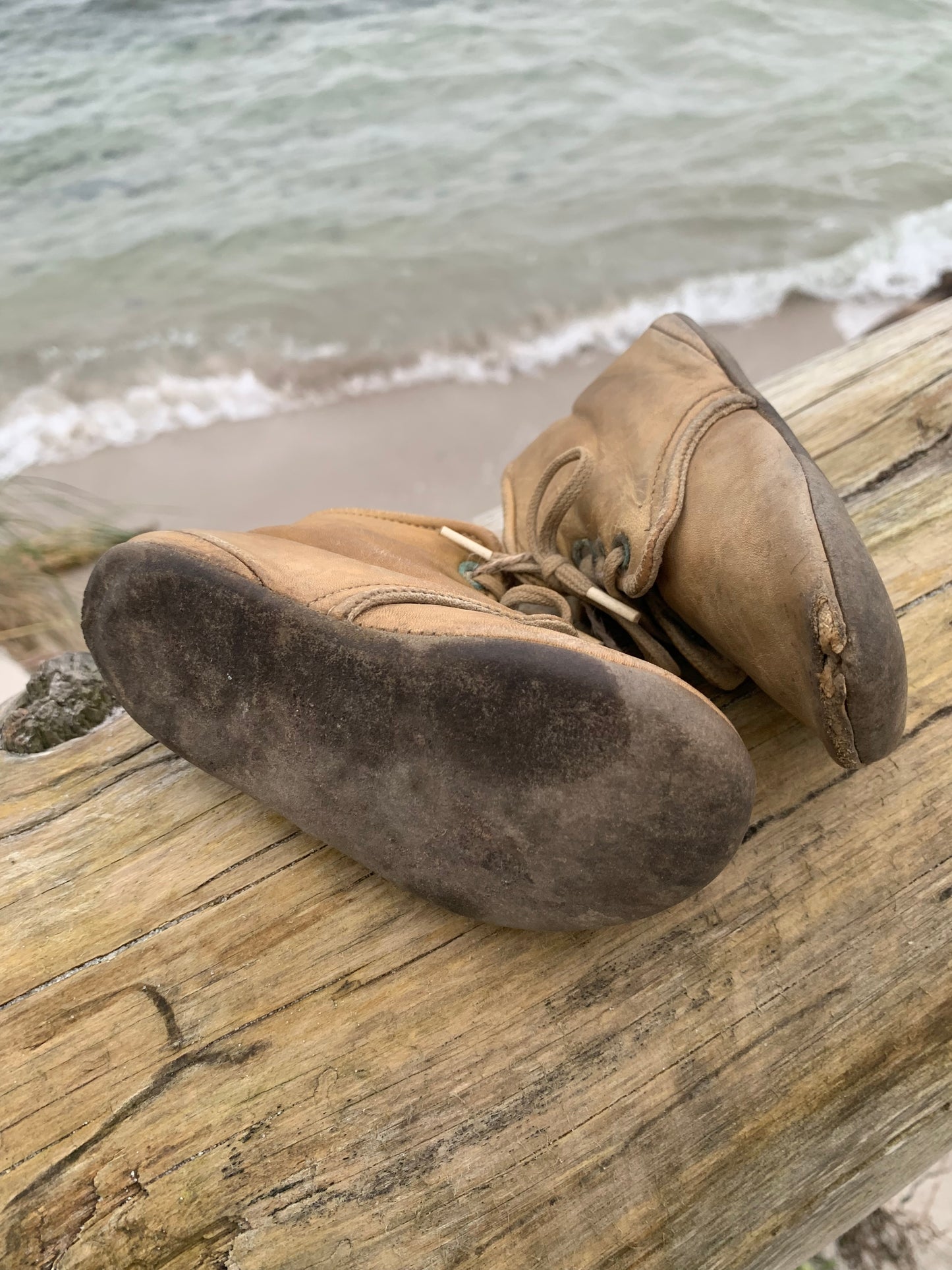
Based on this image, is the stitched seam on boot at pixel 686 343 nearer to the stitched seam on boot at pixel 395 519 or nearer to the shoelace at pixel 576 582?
the shoelace at pixel 576 582

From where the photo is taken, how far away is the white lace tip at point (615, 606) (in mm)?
1383

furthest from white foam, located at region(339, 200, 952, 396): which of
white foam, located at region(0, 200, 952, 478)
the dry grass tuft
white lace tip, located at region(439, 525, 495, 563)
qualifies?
white lace tip, located at region(439, 525, 495, 563)

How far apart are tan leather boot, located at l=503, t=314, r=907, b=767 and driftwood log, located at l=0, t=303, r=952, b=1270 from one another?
22 centimetres

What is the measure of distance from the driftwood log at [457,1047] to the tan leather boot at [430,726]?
0.15 m

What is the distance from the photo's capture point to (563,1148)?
3.44 ft

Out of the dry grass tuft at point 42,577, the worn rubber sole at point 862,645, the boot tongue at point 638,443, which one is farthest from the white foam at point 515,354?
the worn rubber sole at point 862,645

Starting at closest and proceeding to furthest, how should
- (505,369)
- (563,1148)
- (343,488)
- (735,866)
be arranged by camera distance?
(563,1148) < (735,866) < (343,488) < (505,369)

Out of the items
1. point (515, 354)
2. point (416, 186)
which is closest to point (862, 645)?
point (515, 354)

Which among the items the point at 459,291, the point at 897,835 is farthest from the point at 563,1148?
the point at 459,291

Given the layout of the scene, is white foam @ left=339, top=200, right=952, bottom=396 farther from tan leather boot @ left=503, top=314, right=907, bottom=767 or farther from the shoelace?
the shoelace

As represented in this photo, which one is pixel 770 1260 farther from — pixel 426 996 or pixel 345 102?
pixel 345 102

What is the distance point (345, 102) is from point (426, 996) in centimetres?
621

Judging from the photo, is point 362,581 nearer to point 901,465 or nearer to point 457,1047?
point 457,1047

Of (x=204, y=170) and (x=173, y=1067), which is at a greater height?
(x=204, y=170)
